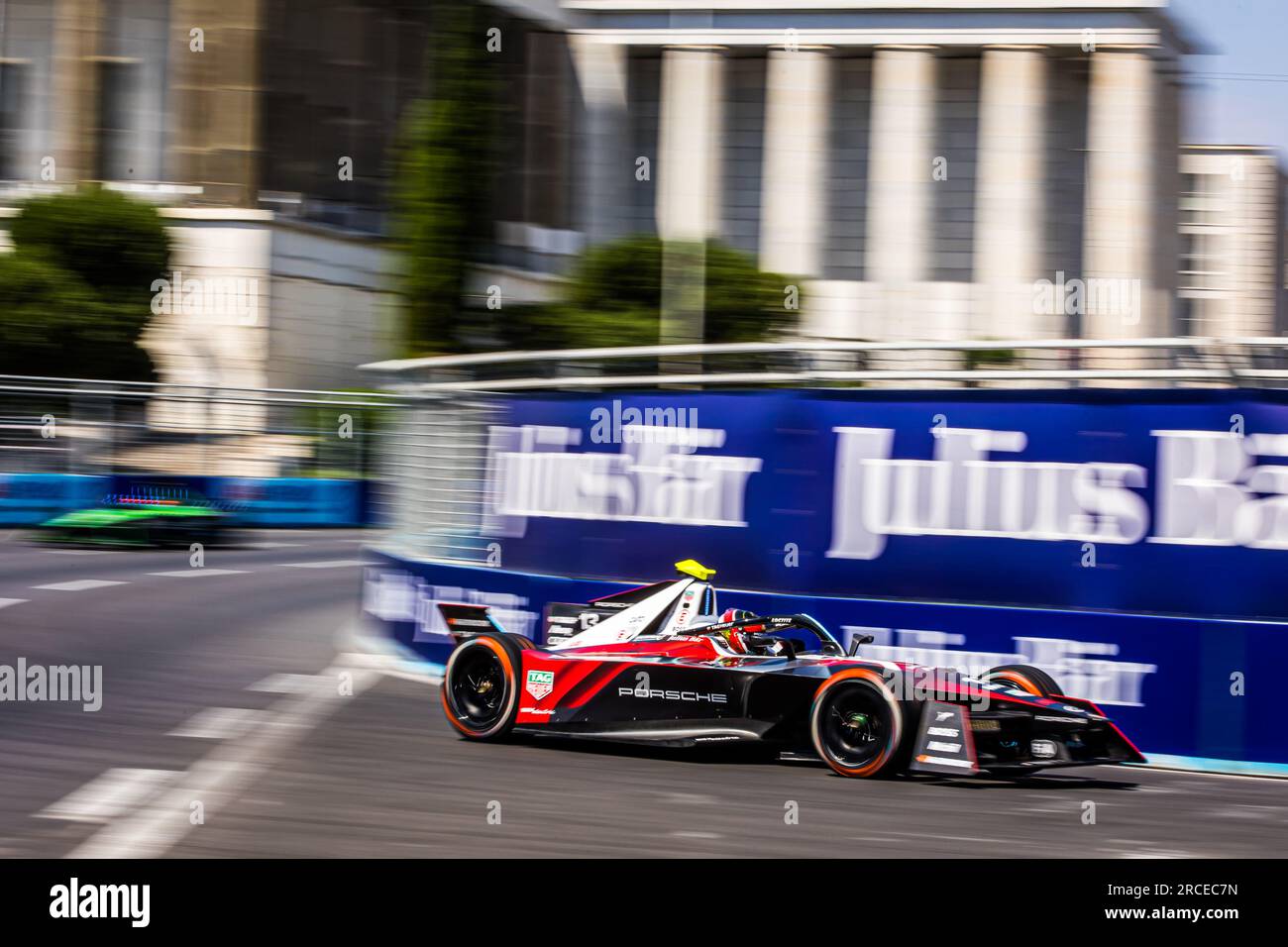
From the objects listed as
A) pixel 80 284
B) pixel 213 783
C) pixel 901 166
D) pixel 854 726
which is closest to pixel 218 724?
pixel 213 783

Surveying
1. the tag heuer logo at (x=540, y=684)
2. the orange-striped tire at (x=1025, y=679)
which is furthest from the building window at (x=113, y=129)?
the orange-striped tire at (x=1025, y=679)

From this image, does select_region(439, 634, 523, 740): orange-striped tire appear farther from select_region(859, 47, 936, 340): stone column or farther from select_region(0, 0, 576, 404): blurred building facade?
select_region(859, 47, 936, 340): stone column

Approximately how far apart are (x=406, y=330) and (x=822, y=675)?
14.3 metres

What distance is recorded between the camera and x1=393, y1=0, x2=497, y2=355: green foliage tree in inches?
900

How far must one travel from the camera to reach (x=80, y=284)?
117 ft

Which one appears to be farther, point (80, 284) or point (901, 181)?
point (901, 181)

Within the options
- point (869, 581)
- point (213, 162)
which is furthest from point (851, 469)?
point (213, 162)

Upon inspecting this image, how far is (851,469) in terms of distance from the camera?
1173cm

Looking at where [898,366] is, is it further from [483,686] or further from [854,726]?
[483,686]

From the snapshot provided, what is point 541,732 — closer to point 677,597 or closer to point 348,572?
point 677,597

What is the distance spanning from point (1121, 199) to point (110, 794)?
1511 inches

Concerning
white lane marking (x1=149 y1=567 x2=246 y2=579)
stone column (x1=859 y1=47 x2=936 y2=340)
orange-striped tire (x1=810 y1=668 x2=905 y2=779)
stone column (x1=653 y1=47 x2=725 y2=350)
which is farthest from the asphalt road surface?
stone column (x1=859 y1=47 x2=936 y2=340)

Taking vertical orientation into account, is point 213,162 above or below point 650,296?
above

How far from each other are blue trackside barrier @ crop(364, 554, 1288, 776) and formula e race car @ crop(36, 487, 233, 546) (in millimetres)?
15938
